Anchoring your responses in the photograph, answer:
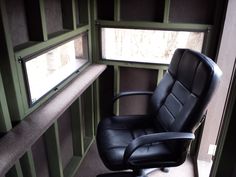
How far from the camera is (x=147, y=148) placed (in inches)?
59.1

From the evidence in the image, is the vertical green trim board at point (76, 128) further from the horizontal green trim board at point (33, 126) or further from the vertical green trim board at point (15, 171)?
the vertical green trim board at point (15, 171)

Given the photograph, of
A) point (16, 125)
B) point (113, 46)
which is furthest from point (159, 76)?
point (16, 125)

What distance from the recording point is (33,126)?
115 cm

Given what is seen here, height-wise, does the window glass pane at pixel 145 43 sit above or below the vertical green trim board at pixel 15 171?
above

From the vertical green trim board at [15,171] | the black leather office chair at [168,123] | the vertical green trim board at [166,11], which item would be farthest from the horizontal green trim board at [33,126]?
the vertical green trim board at [166,11]

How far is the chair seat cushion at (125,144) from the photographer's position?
55.4 inches

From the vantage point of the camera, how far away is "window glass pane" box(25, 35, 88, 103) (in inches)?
51.9

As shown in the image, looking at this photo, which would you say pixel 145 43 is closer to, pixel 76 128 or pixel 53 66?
pixel 53 66

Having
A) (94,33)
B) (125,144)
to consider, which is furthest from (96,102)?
(125,144)

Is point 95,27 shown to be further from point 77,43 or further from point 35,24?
point 35,24

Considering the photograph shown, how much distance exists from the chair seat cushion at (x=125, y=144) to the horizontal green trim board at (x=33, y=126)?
387 mm

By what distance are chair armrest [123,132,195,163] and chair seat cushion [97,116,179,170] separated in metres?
0.13

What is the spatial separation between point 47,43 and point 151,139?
0.84 meters

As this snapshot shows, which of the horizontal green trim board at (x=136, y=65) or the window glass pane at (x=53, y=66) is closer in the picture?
the window glass pane at (x=53, y=66)
